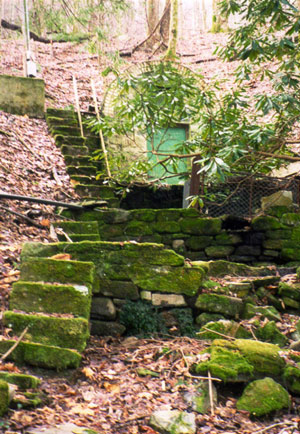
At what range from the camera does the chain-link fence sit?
5.68 metres

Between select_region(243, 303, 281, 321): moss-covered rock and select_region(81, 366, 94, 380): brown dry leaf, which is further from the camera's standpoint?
select_region(243, 303, 281, 321): moss-covered rock

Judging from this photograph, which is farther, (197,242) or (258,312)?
(197,242)

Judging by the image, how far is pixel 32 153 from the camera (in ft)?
21.0

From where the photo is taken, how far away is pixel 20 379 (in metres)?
2.04

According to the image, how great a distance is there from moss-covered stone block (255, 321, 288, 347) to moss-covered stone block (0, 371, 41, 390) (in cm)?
198

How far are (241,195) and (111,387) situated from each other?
13.9ft

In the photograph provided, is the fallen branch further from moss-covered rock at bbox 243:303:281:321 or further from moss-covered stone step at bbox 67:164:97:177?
moss-covered stone step at bbox 67:164:97:177

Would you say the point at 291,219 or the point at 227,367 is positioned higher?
the point at 291,219

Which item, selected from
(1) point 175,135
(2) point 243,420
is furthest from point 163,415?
(1) point 175,135

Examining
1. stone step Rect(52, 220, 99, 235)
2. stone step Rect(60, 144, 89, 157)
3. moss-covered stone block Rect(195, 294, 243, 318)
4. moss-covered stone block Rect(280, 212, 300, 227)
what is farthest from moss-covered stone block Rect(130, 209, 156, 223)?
stone step Rect(60, 144, 89, 157)

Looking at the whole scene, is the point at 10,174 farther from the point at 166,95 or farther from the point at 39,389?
the point at 39,389

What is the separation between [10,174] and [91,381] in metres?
3.85

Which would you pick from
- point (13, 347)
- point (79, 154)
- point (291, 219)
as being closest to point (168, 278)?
point (13, 347)

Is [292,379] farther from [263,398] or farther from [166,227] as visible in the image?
[166,227]
